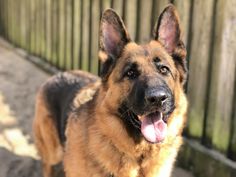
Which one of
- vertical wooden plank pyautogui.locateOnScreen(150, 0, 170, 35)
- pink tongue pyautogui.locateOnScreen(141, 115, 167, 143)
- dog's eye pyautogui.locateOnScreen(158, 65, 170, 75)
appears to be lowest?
pink tongue pyautogui.locateOnScreen(141, 115, 167, 143)

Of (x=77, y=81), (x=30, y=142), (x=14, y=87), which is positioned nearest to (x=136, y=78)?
(x=77, y=81)

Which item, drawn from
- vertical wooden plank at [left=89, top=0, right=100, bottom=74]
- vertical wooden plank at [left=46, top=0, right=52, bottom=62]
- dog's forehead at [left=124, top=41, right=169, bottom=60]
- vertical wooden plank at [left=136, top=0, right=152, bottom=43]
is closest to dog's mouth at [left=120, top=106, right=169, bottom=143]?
dog's forehead at [left=124, top=41, right=169, bottom=60]

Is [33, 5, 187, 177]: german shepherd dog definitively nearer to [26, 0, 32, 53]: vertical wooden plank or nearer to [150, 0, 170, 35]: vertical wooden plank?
[150, 0, 170, 35]: vertical wooden plank

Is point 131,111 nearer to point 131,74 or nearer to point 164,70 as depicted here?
point 131,74

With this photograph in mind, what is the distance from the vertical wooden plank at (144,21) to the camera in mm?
6203

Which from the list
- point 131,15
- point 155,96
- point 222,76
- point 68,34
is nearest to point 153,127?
point 155,96

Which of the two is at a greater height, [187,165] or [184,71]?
[184,71]

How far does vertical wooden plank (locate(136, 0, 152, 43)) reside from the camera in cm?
620

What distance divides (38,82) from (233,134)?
4082mm

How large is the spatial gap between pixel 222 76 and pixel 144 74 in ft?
4.95

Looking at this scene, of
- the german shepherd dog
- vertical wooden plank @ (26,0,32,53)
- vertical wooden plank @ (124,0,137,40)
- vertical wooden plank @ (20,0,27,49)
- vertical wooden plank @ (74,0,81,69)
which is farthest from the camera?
vertical wooden plank @ (20,0,27,49)

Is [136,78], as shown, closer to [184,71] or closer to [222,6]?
[184,71]

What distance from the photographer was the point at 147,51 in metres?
4.18

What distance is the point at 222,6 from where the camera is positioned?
16.8 feet
